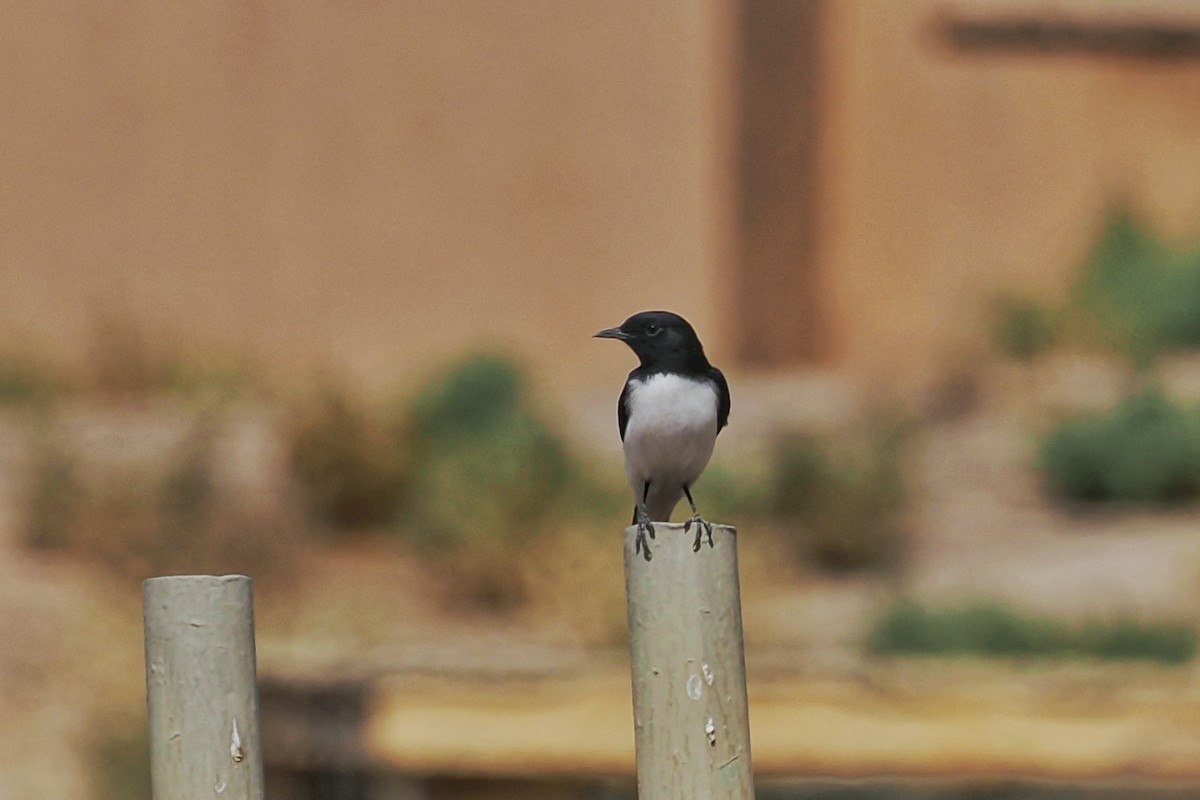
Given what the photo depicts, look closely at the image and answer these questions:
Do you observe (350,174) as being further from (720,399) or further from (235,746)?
(235,746)

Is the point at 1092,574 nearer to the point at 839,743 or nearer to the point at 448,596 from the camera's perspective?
the point at 448,596

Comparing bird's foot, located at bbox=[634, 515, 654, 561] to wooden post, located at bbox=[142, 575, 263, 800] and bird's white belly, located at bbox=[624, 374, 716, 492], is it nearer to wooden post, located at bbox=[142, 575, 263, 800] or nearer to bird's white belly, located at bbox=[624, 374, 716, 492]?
wooden post, located at bbox=[142, 575, 263, 800]

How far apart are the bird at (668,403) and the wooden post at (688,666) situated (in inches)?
40.9

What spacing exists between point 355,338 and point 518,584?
343 centimetres

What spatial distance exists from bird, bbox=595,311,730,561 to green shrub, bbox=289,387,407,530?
8775mm

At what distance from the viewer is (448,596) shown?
41.2 ft

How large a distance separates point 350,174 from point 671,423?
11.1 m

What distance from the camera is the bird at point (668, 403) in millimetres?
4520

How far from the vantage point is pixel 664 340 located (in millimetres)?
4613

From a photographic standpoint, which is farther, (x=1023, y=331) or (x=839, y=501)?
(x=1023, y=331)

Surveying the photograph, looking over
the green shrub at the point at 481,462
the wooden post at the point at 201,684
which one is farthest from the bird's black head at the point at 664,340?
the green shrub at the point at 481,462

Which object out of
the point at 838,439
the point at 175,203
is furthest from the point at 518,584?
the point at 175,203

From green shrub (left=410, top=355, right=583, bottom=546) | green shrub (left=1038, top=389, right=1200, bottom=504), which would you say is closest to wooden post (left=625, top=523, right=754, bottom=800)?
green shrub (left=410, top=355, right=583, bottom=546)

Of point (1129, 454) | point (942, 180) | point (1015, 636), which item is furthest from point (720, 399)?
point (942, 180)
